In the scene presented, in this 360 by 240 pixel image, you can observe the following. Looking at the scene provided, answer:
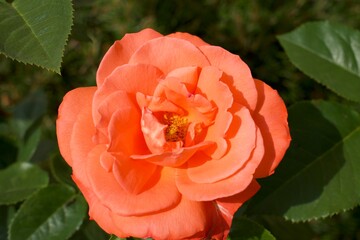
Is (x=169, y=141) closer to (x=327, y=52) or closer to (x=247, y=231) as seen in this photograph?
(x=247, y=231)

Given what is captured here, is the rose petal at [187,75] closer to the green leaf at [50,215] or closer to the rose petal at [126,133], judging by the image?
the rose petal at [126,133]

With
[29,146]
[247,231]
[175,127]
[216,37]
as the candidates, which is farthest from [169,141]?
[216,37]

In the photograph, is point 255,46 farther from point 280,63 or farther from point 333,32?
point 333,32

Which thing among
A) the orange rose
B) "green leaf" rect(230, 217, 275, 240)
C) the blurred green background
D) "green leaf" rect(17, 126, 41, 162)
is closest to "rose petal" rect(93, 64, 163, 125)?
the orange rose

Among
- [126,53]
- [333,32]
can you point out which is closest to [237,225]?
[126,53]

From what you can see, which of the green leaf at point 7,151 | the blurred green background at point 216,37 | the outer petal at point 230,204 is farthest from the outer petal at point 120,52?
the blurred green background at point 216,37

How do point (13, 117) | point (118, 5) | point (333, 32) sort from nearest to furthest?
point (333, 32) < point (13, 117) < point (118, 5)

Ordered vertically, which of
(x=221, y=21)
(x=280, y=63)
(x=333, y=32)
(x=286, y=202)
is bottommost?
(x=280, y=63)

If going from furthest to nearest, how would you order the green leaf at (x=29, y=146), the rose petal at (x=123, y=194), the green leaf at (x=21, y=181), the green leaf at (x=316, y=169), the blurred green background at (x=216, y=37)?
1. the blurred green background at (x=216, y=37)
2. the green leaf at (x=29, y=146)
3. the green leaf at (x=21, y=181)
4. the green leaf at (x=316, y=169)
5. the rose petal at (x=123, y=194)
